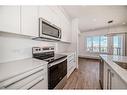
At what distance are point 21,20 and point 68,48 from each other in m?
3.50

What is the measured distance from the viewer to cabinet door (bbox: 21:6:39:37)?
1424 millimetres

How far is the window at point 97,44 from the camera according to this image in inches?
281

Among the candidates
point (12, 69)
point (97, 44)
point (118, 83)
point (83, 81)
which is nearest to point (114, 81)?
point (118, 83)

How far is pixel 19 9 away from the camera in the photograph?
1345 millimetres

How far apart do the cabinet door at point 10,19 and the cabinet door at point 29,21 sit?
10cm

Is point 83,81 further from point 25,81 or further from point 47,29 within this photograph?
point 25,81

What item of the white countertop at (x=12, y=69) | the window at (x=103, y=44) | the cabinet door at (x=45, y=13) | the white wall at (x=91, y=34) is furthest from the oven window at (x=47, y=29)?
the window at (x=103, y=44)

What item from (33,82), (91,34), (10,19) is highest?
(91,34)

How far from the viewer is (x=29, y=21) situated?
5.12 ft

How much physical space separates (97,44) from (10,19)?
7.22 m

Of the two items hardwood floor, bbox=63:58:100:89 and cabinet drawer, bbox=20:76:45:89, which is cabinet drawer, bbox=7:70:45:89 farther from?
hardwood floor, bbox=63:58:100:89

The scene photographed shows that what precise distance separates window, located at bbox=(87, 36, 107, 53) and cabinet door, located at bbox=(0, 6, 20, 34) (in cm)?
686

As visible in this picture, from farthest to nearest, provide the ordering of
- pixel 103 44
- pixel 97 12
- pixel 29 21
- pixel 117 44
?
pixel 103 44 → pixel 117 44 → pixel 97 12 → pixel 29 21

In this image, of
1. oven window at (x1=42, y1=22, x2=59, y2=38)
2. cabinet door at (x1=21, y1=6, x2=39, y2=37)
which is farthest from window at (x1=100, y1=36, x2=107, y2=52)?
cabinet door at (x1=21, y1=6, x2=39, y2=37)
